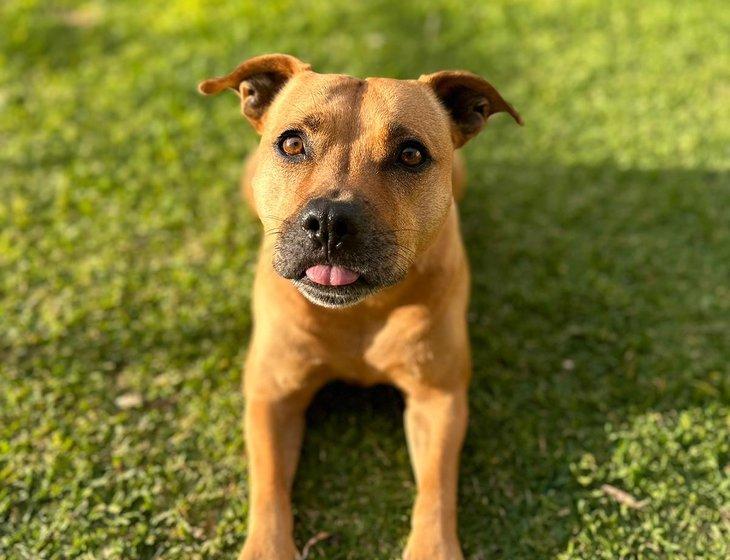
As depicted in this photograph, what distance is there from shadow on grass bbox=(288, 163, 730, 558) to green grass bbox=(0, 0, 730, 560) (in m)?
0.01

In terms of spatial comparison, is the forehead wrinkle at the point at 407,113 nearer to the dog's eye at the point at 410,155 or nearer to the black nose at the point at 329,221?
the dog's eye at the point at 410,155

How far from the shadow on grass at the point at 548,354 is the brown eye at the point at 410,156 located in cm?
151

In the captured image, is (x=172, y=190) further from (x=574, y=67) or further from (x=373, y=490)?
(x=574, y=67)

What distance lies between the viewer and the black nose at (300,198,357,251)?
295cm

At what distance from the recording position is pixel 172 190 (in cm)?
553

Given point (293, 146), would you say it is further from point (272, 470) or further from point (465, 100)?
point (272, 470)

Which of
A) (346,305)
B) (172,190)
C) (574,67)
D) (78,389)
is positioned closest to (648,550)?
(346,305)

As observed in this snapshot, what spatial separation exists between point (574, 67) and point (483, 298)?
299 centimetres

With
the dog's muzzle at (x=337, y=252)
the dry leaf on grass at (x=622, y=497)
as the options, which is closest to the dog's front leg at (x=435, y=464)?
the dry leaf on grass at (x=622, y=497)

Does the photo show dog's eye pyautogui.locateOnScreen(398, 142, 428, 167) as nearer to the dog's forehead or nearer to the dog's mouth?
the dog's forehead

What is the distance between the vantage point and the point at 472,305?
483 cm

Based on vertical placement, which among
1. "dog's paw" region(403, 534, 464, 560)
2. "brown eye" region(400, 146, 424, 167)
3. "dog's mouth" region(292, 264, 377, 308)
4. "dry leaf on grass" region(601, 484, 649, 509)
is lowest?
"dry leaf on grass" region(601, 484, 649, 509)

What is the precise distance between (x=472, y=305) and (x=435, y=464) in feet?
4.75

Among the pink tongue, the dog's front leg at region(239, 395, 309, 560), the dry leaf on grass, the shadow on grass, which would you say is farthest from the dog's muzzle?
the dry leaf on grass
